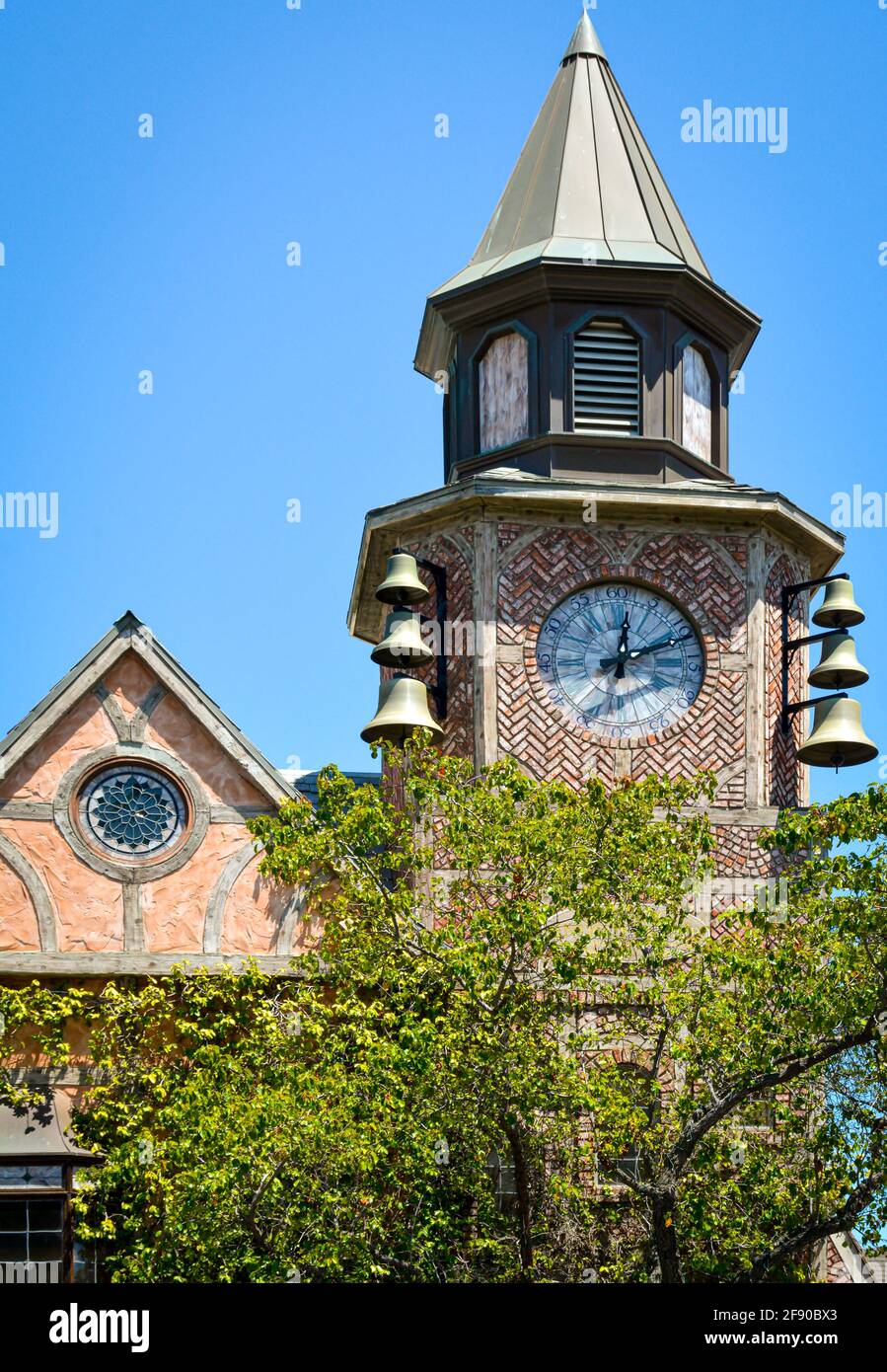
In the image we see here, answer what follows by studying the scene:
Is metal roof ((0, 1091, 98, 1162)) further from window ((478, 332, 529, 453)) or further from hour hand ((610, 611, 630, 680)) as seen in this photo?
window ((478, 332, 529, 453))

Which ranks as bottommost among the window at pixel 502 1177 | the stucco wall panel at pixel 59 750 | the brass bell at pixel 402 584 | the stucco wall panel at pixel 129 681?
the window at pixel 502 1177

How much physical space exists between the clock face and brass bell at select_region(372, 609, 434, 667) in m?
1.74

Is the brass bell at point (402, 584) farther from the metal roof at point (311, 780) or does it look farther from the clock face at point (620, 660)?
the metal roof at point (311, 780)

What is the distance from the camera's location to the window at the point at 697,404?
3020 cm

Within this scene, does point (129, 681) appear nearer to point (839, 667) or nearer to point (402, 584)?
point (402, 584)

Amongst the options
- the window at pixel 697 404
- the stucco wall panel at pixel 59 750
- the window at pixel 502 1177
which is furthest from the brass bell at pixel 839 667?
the stucco wall panel at pixel 59 750

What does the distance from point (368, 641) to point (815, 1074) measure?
13.1 meters

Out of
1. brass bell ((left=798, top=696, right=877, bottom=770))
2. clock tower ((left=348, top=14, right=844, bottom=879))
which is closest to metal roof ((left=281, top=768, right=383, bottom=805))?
clock tower ((left=348, top=14, right=844, bottom=879))

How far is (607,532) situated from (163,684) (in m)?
5.06

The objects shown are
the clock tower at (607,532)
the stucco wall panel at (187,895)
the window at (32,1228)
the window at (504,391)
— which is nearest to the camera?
the window at (32,1228)

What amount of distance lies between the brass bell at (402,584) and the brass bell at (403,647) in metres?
0.22
